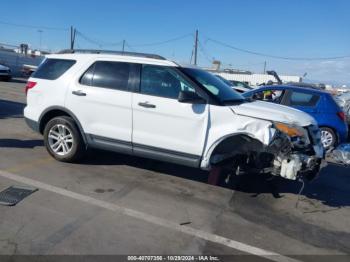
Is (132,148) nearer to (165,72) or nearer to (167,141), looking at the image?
(167,141)

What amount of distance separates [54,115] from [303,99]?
6.32 m

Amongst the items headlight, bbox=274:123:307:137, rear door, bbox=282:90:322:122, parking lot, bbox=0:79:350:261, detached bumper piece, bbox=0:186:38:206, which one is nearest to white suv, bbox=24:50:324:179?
headlight, bbox=274:123:307:137

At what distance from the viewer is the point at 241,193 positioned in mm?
5605

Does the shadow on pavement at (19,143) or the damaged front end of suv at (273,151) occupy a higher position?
the damaged front end of suv at (273,151)

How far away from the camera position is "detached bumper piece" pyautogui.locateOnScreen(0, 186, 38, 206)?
4.53 m

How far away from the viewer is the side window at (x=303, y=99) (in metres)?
9.48

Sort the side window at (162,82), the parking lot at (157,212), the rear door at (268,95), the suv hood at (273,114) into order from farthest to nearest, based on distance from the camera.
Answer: the rear door at (268,95), the side window at (162,82), the suv hood at (273,114), the parking lot at (157,212)

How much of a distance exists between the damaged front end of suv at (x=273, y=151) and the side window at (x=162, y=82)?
3.34ft

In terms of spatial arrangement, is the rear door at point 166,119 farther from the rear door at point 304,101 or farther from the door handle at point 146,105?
the rear door at point 304,101

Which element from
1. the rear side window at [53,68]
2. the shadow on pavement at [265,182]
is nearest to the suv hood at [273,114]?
the shadow on pavement at [265,182]

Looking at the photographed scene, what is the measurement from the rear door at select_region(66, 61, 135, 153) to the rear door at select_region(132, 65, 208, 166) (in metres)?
0.20

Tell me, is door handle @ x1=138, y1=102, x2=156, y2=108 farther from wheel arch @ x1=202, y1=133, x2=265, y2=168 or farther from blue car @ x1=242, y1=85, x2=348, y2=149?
blue car @ x1=242, y1=85, x2=348, y2=149

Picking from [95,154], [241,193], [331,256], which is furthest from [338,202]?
[95,154]

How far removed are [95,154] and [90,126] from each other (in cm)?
119
